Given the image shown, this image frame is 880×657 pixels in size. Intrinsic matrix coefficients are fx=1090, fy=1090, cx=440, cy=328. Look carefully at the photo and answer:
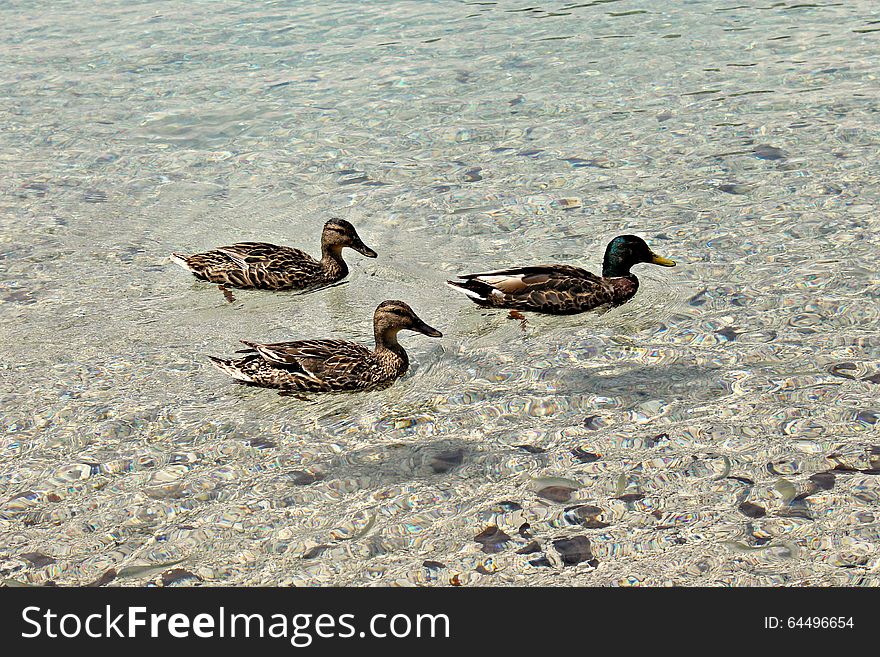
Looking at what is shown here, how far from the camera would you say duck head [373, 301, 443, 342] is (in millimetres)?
8625

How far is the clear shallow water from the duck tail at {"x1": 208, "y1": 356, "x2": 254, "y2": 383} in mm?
163

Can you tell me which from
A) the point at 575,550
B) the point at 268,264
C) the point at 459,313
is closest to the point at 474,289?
the point at 459,313

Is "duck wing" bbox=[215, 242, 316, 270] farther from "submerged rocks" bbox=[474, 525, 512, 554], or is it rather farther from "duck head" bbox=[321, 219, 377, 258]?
"submerged rocks" bbox=[474, 525, 512, 554]

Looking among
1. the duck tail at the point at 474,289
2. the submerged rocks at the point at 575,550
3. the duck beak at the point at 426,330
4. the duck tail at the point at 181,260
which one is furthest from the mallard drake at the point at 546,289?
the submerged rocks at the point at 575,550

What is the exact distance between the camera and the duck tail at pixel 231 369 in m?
8.32

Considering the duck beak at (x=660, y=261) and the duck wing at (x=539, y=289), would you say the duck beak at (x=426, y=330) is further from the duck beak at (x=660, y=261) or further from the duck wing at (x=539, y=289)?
the duck beak at (x=660, y=261)

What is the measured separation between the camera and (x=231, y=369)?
8.35 m

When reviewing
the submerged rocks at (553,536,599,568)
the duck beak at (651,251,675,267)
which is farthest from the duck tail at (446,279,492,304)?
the submerged rocks at (553,536,599,568)

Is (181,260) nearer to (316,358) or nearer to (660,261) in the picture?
(316,358)

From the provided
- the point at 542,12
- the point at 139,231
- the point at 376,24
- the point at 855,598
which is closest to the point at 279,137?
the point at 139,231

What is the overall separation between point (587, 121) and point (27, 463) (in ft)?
30.0

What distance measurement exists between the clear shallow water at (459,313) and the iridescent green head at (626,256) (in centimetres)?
32

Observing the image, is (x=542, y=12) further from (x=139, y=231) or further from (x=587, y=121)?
(x=139, y=231)

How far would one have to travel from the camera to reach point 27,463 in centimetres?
750
